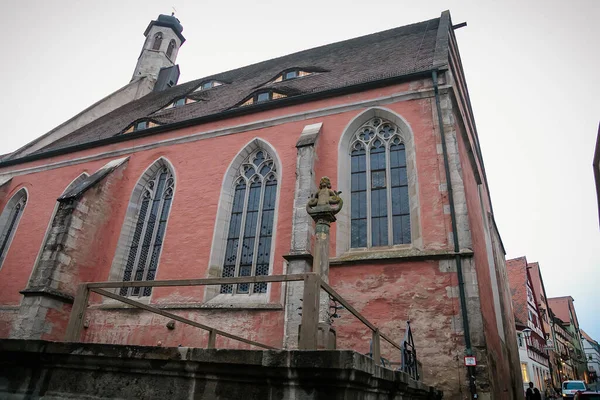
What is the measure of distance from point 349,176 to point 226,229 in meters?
3.62

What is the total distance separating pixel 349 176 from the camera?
1020 cm

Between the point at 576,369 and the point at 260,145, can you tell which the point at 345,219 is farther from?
the point at 576,369

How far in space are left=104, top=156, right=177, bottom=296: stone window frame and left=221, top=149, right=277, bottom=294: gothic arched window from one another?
2.06 meters

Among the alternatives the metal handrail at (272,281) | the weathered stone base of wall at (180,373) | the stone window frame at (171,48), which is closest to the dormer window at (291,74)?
the metal handrail at (272,281)

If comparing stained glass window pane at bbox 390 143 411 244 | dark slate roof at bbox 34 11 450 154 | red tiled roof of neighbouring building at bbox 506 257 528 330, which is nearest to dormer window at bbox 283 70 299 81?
dark slate roof at bbox 34 11 450 154

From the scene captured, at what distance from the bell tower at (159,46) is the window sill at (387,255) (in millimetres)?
20347

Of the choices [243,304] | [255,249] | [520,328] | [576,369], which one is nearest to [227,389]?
Answer: [243,304]

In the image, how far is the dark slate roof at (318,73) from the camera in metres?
12.1

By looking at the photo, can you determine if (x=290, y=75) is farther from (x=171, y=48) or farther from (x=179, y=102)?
(x=171, y=48)

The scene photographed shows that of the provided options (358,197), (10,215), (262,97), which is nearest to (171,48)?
(10,215)

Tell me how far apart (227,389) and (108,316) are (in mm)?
9047

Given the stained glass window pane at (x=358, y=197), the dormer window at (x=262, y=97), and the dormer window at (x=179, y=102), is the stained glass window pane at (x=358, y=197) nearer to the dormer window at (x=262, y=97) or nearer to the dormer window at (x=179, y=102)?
the dormer window at (x=262, y=97)

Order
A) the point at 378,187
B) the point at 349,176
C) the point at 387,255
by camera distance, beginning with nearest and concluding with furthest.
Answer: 1. the point at 387,255
2. the point at 378,187
3. the point at 349,176

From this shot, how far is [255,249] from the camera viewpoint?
403 inches
